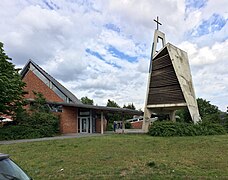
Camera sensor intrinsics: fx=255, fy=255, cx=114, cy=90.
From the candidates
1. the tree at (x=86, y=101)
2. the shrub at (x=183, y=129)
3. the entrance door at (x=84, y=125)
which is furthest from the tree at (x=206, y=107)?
the tree at (x=86, y=101)

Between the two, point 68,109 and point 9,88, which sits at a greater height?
point 9,88

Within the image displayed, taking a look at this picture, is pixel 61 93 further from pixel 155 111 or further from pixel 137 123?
pixel 137 123

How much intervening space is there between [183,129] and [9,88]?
14605mm

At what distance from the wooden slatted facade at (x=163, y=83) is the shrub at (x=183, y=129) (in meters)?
2.52

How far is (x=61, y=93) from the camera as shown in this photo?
35.5 metres

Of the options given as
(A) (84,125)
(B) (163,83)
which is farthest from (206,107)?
(B) (163,83)

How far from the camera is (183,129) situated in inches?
779

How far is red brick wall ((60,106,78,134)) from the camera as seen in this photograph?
29.7 metres

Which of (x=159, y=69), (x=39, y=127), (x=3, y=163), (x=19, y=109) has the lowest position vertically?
(x=3, y=163)

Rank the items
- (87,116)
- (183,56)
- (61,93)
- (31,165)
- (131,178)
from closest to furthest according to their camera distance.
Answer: (131,178) → (31,165) → (183,56) → (87,116) → (61,93)

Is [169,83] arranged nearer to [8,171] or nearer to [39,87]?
[8,171]

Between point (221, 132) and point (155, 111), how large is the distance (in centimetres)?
672

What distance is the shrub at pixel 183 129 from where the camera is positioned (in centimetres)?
1959

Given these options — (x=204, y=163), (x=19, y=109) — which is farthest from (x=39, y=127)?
(x=204, y=163)
